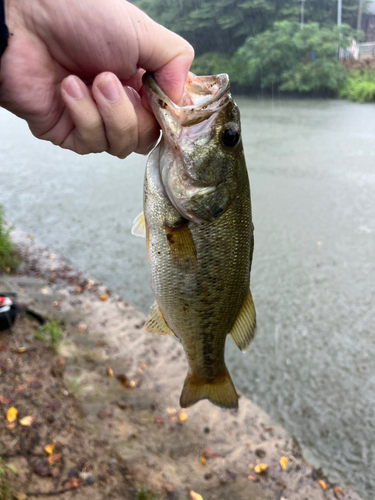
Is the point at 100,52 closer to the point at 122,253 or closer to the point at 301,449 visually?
the point at 301,449

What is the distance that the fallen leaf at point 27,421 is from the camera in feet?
7.16

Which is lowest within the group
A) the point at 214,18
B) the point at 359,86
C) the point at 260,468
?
the point at 359,86

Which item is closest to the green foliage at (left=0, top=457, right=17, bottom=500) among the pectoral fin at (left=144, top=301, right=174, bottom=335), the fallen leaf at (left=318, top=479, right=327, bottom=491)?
the pectoral fin at (left=144, top=301, right=174, bottom=335)

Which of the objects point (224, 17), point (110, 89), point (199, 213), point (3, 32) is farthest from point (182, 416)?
point (224, 17)

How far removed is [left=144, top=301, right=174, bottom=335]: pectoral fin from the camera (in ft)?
5.21

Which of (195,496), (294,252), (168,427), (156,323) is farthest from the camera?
(294,252)

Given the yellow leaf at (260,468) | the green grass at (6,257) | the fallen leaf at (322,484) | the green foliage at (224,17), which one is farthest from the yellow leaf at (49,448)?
the green foliage at (224,17)

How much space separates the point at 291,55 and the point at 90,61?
18.9m

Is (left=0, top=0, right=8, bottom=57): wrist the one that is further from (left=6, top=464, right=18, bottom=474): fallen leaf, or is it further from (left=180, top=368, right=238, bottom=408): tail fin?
(left=6, top=464, right=18, bottom=474): fallen leaf

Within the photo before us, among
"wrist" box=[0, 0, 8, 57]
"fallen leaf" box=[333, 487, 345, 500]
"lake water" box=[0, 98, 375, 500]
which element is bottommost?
"lake water" box=[0, 98, 375, 500]

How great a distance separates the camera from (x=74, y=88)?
1.29 m

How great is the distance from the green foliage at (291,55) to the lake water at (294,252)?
7.25m

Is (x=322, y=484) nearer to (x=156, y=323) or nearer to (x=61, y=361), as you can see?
(x=156, y=323)

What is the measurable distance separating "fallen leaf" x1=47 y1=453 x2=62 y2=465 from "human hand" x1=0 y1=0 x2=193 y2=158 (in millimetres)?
1692
